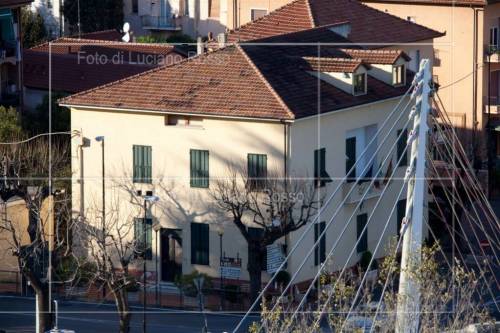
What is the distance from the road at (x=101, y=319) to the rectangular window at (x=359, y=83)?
18.3ft

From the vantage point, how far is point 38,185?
30578 millimetres

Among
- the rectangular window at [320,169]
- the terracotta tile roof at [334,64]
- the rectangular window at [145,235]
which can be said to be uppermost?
the terracotta tile roof at [334,64]

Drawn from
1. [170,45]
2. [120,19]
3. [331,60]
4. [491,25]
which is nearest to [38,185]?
[331,60]

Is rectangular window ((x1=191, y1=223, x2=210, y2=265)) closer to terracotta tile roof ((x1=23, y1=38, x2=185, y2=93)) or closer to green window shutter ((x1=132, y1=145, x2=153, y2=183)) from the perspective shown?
green window shutter ((x1=132, y1=145, x2=153, y2=183))

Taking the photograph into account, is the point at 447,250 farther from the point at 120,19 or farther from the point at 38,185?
the point at 120,19

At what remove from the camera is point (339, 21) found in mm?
38969

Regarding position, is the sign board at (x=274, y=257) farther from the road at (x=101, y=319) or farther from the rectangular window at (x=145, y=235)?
the rectangular window at (x=145, y=235)

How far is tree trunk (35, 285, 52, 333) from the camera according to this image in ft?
88.2

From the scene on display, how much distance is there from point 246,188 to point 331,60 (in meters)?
3.38

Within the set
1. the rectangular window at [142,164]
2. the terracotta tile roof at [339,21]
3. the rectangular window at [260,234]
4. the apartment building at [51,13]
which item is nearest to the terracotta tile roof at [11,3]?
the terracotta tile roof at [339,21]

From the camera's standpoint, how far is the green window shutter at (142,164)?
31641 millimetres

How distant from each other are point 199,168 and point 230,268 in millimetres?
1893

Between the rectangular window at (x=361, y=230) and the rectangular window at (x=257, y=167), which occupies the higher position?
the rectangular window at (x=257, y=167)

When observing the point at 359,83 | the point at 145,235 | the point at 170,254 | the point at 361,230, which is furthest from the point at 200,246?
the point at 359,83
